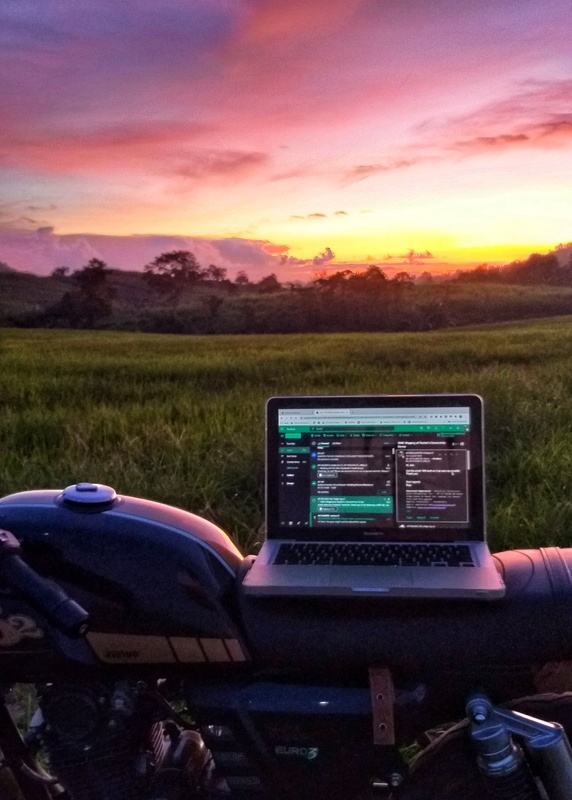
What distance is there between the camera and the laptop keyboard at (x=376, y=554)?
1709 mm

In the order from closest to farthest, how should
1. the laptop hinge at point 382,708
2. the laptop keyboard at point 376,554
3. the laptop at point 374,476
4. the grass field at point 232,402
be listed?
the laptop hinge at point 382,708 < the laptop keyboard at point 376,554 < the laptop at point 374,476 < the grass field at point 232,402

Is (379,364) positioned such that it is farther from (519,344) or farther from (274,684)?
(274,684)

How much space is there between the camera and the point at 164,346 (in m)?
9.66

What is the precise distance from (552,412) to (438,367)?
7.56ft

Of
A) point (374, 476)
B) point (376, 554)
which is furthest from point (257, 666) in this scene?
point (374, 476)

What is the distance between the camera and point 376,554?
5.77ft

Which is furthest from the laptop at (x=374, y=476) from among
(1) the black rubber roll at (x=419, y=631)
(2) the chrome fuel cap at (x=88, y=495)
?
(2) the chrome fuel cap at (x=88, y=495)

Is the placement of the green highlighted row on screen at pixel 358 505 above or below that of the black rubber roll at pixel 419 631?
above

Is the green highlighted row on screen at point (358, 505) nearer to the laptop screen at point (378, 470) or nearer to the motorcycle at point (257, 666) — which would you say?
the laptop screen at point (378, 470)

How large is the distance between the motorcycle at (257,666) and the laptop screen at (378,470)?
0.27 m

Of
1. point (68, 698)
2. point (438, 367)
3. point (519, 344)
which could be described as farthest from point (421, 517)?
point (519, 344)

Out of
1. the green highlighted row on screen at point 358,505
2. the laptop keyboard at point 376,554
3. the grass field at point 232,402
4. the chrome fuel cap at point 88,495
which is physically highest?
the chrome fuel cap at point 88,495

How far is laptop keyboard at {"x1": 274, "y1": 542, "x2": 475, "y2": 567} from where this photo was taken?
171cm

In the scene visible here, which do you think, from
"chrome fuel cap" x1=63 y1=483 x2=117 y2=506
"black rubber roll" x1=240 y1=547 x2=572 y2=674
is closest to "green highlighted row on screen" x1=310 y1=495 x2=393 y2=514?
"black rubber roll" x1=240 y1=547 x2=572 y2=674
